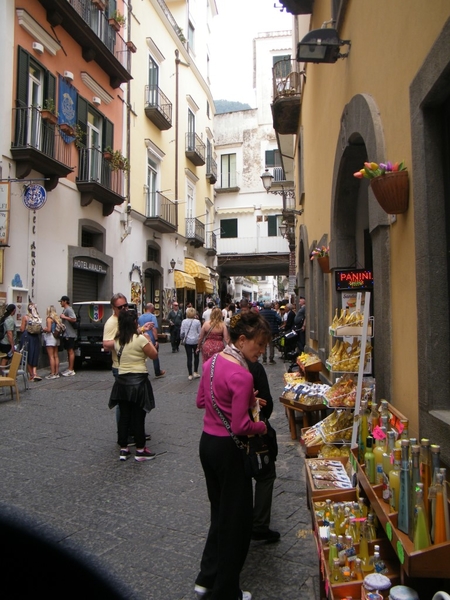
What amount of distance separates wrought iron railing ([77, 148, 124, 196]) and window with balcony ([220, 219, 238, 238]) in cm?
1711

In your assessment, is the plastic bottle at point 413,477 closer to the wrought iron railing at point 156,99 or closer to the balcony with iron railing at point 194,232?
the wrought iron railing at point 156,99

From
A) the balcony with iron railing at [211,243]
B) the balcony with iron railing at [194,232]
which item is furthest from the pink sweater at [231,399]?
the balcony with iron railing at [211,243]

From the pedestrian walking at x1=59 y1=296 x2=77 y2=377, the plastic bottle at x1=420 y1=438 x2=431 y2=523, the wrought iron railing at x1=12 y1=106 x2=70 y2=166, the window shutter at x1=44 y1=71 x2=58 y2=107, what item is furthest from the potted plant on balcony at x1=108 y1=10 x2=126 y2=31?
the plastic bottle at x1=420 y1=438 x2=431 y2=523

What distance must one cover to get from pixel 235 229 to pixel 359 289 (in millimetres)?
29560

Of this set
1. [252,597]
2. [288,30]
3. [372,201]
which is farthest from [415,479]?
[288,30]

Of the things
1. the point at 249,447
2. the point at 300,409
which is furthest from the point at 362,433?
the point at 300,409

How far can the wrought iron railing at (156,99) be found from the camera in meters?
20.6

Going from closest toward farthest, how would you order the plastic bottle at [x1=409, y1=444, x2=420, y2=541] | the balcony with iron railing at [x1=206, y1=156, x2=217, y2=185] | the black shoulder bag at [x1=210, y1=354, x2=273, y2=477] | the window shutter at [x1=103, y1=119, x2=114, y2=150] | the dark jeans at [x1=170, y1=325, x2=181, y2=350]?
the plastic bottle at [x1=409, y1=444, x2=420, y2=541] → the black shoulder bag at [x1=210, y1=354, x2=273, y2=477] → the window shutter at [x1=103, y1=119, x2=114, y2=150] → the dark jeans at [x1=170, y1=325, x2=181, y2=350] → the balcony with iron railing at [x1=206, y1=156, x2=217, y2=185]

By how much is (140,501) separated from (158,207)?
17.9 metres

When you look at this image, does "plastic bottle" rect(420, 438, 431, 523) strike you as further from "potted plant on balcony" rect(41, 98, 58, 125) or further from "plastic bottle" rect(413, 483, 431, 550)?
"potted plant on balcony" rect(41, 98, 58, 125)

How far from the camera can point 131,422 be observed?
6098 millimetres

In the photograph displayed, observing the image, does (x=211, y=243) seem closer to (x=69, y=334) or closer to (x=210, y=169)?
(x=210, y=169)

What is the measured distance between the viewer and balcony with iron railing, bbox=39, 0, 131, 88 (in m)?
13.3

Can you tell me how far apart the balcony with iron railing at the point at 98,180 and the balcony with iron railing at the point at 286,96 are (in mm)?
5266
